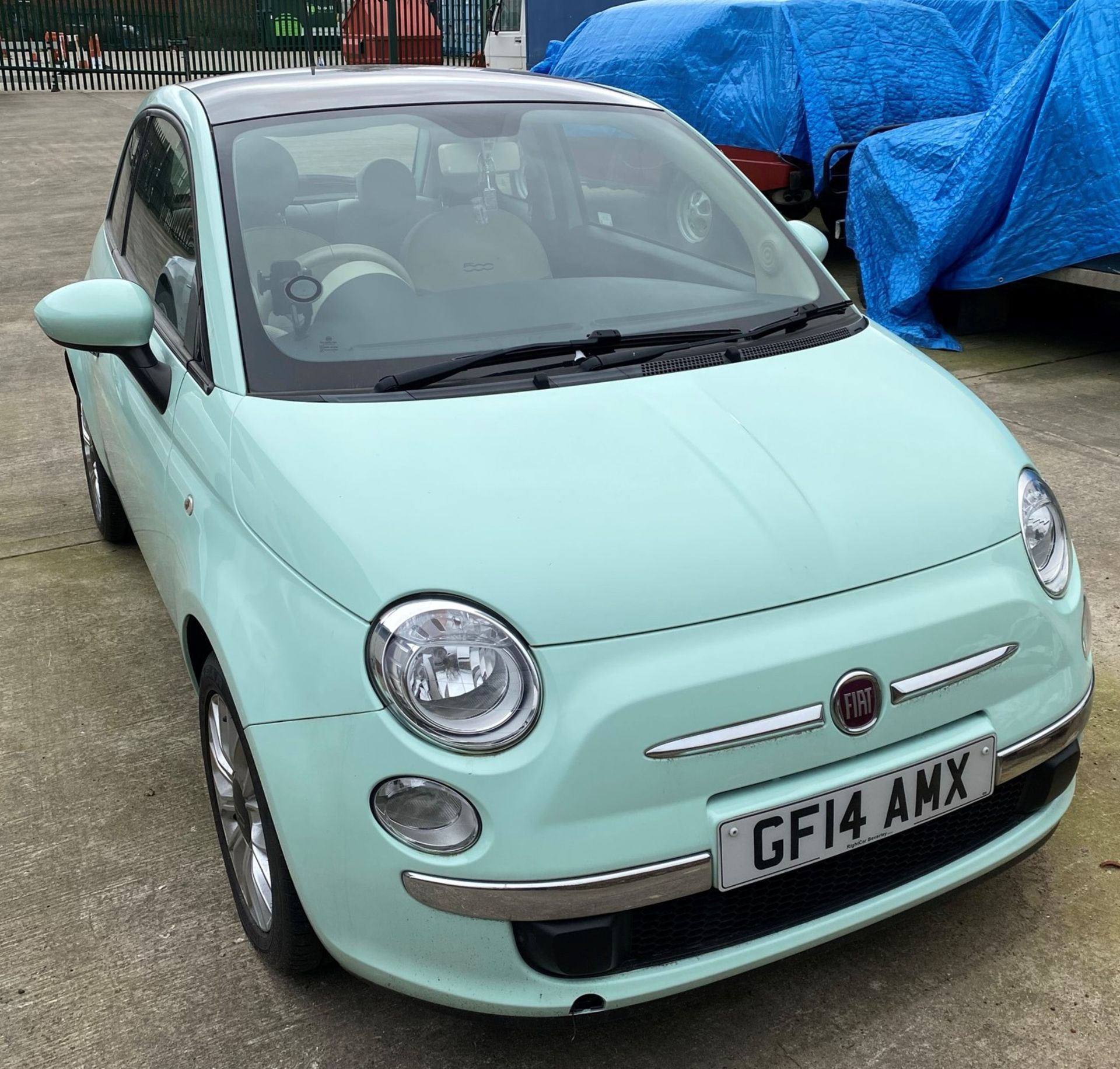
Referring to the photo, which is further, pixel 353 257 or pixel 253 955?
pixel 353 257

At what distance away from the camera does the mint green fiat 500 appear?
66.1 inches

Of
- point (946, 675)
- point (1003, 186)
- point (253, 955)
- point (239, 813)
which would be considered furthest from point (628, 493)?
point (1003, 186)

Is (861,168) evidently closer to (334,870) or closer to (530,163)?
(530,163)

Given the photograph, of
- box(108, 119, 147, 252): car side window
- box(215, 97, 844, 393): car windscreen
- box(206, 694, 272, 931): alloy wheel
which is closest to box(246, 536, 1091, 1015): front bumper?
box(206, 694, 272, 931): alloy wheel

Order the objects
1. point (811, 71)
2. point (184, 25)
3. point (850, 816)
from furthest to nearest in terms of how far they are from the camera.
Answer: point (184, 25)
point (811, 71)
point (850, 816)

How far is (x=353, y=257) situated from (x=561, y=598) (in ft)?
3.66

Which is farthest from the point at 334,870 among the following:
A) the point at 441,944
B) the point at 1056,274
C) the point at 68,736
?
the point at 1056,274

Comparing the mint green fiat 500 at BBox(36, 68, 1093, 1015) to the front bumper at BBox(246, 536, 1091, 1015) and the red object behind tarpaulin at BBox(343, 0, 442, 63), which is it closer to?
the front bumper at BBox(246, 536, 1091, 1015)

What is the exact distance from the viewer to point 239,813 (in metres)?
2.17

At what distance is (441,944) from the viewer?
1.72m

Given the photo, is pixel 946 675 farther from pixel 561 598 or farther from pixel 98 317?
pixel 98 317

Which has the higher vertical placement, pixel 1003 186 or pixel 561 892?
pixel 1003 186

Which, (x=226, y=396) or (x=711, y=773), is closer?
(x=711, y=773)

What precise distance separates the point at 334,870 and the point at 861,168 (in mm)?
5829
